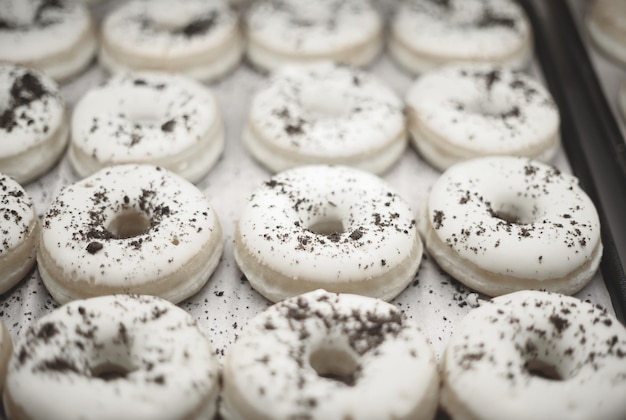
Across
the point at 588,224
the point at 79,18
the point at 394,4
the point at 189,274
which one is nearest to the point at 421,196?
the point at 588,224

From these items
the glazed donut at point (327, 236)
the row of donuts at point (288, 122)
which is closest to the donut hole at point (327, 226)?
the glazed donut at point (327, 236)

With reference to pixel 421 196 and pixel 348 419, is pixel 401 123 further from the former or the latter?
pixel 348 419

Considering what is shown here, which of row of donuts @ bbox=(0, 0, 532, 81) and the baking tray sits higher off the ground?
row of donuts @ bbox=(0, 0, 532, 81)

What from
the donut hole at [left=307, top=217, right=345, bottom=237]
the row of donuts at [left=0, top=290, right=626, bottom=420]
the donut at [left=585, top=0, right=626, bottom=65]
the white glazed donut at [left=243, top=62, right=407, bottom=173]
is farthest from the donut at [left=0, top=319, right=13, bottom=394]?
the donut at [left=585, top=0, right=626, bottom=65]

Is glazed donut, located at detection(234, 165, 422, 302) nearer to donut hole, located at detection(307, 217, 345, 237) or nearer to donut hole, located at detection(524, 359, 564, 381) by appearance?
donut hole, located at detection(307, 217, 345, 237)

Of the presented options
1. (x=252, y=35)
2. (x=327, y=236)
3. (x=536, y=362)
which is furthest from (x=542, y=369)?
(x=252, y=35)

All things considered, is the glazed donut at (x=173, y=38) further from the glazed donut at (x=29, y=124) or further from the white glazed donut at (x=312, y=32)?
the glazed donut at (x=29, y=124)
